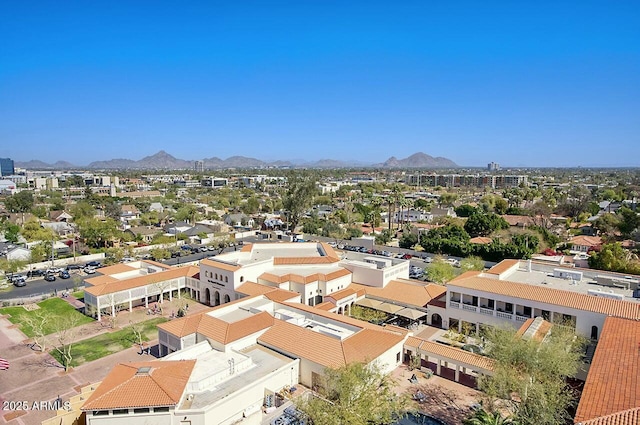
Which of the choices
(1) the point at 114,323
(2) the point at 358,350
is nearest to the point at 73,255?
(1) the point at 114,323

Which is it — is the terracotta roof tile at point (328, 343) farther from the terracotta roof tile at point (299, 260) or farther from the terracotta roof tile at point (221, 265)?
the terracotta roof tile at point (299, 260)

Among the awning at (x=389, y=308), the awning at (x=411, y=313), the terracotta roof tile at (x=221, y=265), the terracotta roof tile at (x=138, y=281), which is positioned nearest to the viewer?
the awning at (x=411, y=313)

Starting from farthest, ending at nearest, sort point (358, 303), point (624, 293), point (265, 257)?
point (265, 257) < point (358, 303) < point (624, 293)

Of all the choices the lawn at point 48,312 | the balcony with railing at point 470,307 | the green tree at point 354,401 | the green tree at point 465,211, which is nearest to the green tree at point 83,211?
the lawn at point 48,312

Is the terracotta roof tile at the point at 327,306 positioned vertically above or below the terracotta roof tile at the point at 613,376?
below

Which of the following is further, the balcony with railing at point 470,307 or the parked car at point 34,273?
the parked car at point 34,273

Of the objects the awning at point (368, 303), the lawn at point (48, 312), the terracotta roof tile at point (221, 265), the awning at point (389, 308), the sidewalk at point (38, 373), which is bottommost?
the sidewalk at point (38, 373)

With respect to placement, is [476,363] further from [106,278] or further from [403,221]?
[403,221]

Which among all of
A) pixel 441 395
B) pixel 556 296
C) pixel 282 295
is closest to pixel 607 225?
pixel 556 296
